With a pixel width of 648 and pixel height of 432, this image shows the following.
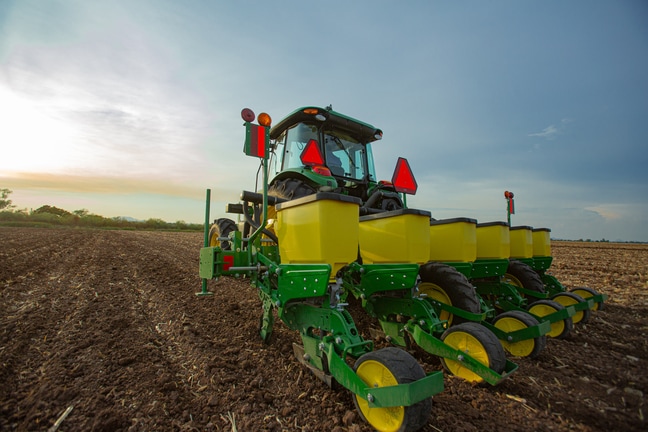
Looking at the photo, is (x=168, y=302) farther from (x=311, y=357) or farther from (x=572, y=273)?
(x=572, y=273)

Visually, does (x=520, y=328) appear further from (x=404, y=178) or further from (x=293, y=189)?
(x=293, y=189)

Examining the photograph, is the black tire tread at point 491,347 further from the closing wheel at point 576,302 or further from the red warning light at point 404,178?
the closing wheel at point 576,302

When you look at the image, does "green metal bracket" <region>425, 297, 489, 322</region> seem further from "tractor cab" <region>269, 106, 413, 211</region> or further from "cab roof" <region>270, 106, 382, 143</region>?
"cab roof" <region>270, 106, 382, 143</region>

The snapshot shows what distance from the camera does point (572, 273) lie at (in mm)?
9062

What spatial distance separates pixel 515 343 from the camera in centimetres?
320

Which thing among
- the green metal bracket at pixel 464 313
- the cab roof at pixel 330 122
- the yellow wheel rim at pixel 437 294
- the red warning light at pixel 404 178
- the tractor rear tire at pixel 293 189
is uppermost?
the cab roof at pixel 330 122

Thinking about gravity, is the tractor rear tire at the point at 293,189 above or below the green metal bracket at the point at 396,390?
above

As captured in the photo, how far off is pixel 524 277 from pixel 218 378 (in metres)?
4.63

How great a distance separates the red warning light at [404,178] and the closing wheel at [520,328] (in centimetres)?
167

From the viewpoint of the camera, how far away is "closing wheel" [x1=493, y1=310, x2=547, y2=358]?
3014 millimetres

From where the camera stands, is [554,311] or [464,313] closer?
[464,313]

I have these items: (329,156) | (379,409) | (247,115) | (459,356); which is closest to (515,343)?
(459,356)

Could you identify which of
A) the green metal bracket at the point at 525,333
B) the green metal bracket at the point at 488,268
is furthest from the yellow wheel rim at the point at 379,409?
the green metal bracket at the point at 488,268

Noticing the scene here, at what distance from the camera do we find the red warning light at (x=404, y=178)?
3825 millimetres
